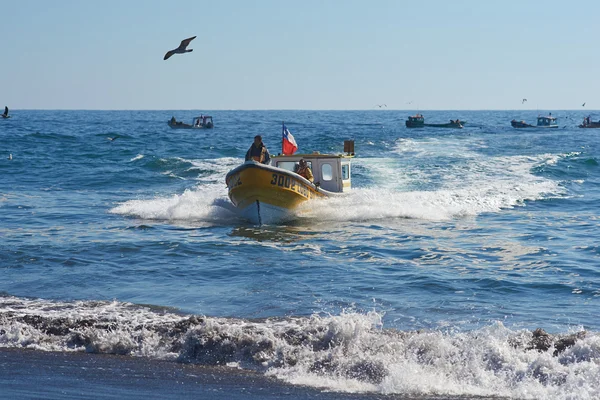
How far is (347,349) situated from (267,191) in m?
11.0

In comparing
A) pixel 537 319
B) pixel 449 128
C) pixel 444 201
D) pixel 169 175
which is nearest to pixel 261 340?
pixel 537 319

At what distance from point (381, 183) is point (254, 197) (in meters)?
11.0

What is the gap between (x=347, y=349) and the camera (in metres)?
9.17

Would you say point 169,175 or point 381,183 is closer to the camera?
point 381,183

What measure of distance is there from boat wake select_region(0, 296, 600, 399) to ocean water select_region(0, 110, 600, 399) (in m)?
0.02

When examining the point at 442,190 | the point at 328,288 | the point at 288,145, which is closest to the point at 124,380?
the point at 328,288

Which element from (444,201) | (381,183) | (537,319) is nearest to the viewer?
(537,319)

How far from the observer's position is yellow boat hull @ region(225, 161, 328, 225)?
64.9 feet

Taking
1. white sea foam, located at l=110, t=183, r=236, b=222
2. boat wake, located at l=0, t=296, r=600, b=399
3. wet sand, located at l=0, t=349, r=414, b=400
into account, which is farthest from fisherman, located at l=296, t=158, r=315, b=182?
wet sand, located at l=0, t=349, r=414, b=400

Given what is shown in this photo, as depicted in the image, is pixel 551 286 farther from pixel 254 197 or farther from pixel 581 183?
pixel 581 183

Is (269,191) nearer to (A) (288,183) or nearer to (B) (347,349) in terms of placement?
(A) (288,183)

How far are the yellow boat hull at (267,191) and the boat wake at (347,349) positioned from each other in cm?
937

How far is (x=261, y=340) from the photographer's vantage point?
366 inches

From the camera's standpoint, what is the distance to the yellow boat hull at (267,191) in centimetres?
1978
